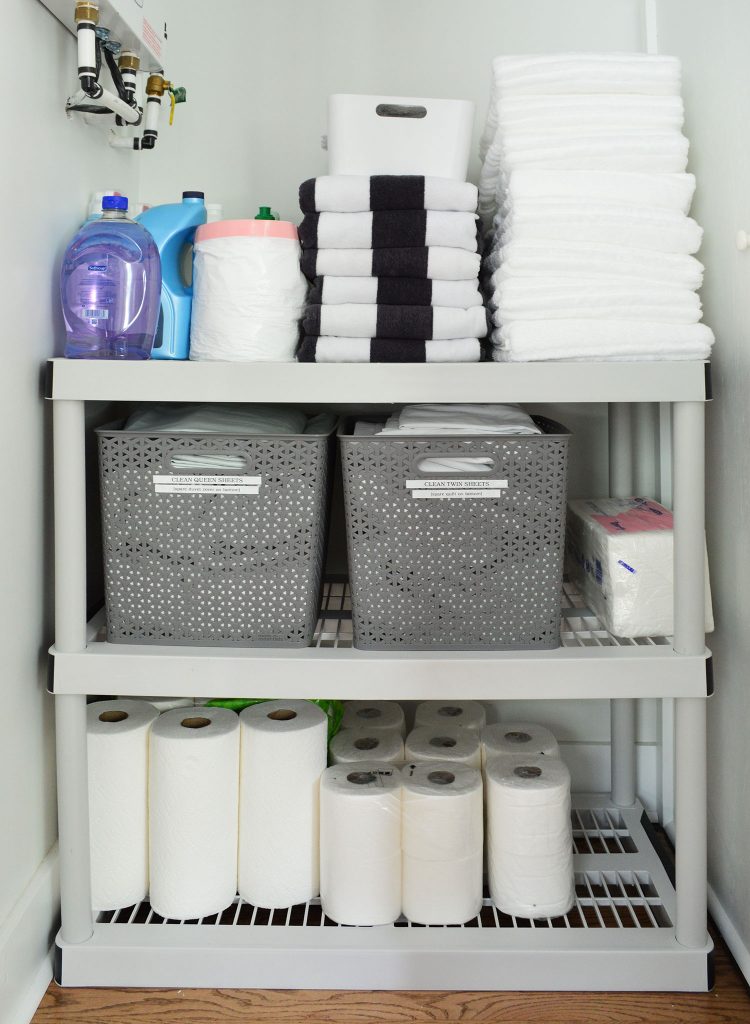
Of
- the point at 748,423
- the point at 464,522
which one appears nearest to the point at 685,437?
the point at 748,423

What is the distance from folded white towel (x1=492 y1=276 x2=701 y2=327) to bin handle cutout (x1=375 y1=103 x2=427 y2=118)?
1.22 feet

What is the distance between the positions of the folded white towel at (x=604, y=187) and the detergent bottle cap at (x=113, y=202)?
0.55 metres

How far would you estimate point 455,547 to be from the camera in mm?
1262

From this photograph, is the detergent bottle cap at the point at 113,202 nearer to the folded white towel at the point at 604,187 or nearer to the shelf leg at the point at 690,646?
the folded white towel at the point at 604,187

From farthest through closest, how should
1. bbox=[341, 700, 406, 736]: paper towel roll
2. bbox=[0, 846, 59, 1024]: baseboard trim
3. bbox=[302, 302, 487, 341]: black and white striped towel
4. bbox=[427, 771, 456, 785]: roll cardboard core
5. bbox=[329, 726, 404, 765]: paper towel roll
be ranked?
1. bbox=[341, 700, 406, 736]: paper towel roll
2. bbox=[329, 726, 404, 765]: paper towel roll
3. bbox=[427, 771, 456, 785]: roll cardboard core
4. bbox=[302, 302, 487, 341]: black and white striped towel
5. bbox=[0, 846, 59, 1024]: baseboard trim

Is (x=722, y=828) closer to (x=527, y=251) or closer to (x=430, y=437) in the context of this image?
(x=430, y=437)

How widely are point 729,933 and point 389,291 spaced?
1091 millimetres

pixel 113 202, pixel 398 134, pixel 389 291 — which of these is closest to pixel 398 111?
pixel 398 134

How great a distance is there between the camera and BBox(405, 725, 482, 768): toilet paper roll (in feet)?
4.89

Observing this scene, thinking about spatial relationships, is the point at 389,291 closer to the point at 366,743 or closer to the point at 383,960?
the point at 366,743

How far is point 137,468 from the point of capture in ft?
4.15

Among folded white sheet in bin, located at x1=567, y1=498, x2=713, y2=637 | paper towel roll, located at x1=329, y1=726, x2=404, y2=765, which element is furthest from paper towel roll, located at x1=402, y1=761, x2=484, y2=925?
folded white sheet in bin, located at x1=567, y1=498, x2=713, y2=637

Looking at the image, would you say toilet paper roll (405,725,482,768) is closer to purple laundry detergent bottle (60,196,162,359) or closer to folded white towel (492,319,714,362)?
folded white towel (492,319,714,362)

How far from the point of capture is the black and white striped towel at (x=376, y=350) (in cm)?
128
